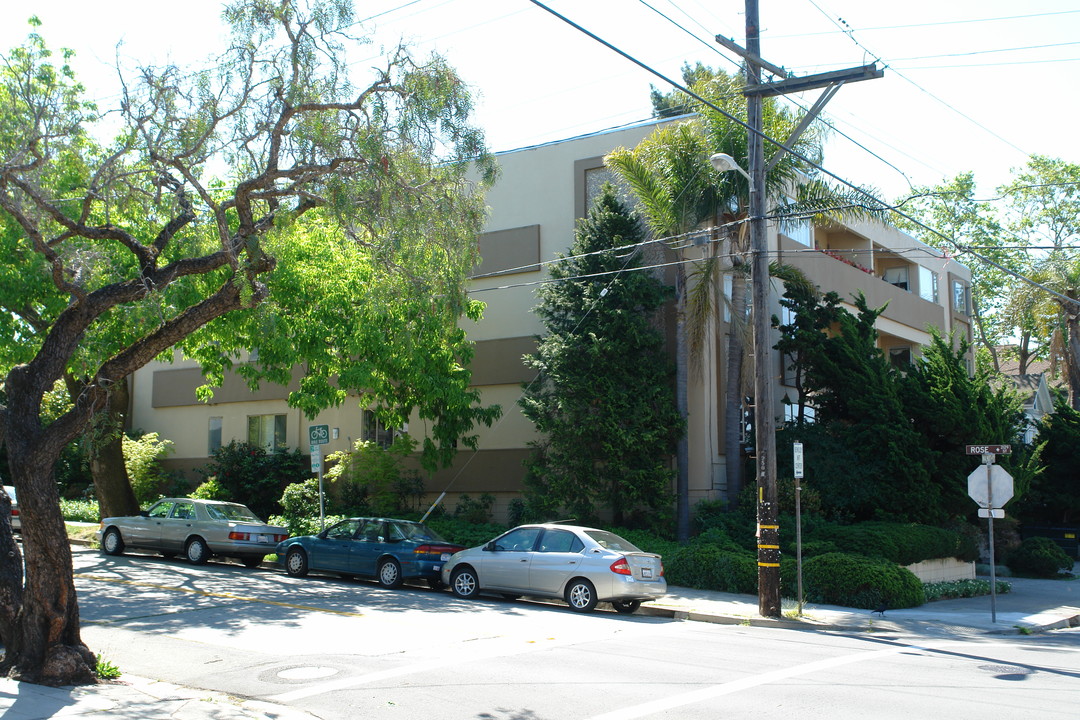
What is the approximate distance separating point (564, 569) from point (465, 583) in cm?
217

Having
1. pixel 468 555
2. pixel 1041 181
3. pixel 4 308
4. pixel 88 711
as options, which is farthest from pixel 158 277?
pixel 1041 181

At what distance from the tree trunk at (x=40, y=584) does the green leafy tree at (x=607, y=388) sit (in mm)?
12963

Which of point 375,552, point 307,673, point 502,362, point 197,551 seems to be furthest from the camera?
point 502,362

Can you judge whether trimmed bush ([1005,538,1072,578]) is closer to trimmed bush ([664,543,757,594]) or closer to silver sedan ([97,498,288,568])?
trimmed bush ([664,543,757,594])

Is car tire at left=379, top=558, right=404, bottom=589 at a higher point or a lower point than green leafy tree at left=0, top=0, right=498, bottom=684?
lower

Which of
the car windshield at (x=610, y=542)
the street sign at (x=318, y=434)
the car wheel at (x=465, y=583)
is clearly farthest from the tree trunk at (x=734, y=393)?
the street sign at (x=318, y=434)

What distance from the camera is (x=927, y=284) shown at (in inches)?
1407

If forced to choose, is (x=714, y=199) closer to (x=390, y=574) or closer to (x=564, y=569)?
(x=564, y=569)

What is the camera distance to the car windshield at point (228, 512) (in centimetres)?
2128

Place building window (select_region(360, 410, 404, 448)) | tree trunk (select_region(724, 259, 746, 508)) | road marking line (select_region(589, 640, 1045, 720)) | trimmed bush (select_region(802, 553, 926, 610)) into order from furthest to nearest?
1. building window (select_region(360, 410, 404, 448))
2. tree trunk (select_region(724, 259, 746, 508))
3. trimmed bush (select_region(802, 553, 926, 610))
4. road marking line (select_region(589, 640, 1045, 720))

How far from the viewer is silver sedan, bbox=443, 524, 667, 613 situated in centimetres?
1540

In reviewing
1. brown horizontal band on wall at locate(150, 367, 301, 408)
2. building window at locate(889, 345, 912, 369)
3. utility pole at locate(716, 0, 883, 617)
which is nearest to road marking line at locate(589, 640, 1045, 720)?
utility pole at locate(716, 0, 883, 617)

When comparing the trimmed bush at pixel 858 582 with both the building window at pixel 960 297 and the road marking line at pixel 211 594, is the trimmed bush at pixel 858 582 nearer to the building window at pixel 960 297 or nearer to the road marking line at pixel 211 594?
the road marking line at pixel 211 594

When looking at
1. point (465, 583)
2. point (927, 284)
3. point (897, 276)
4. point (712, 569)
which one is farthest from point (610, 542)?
point (927, 284)
